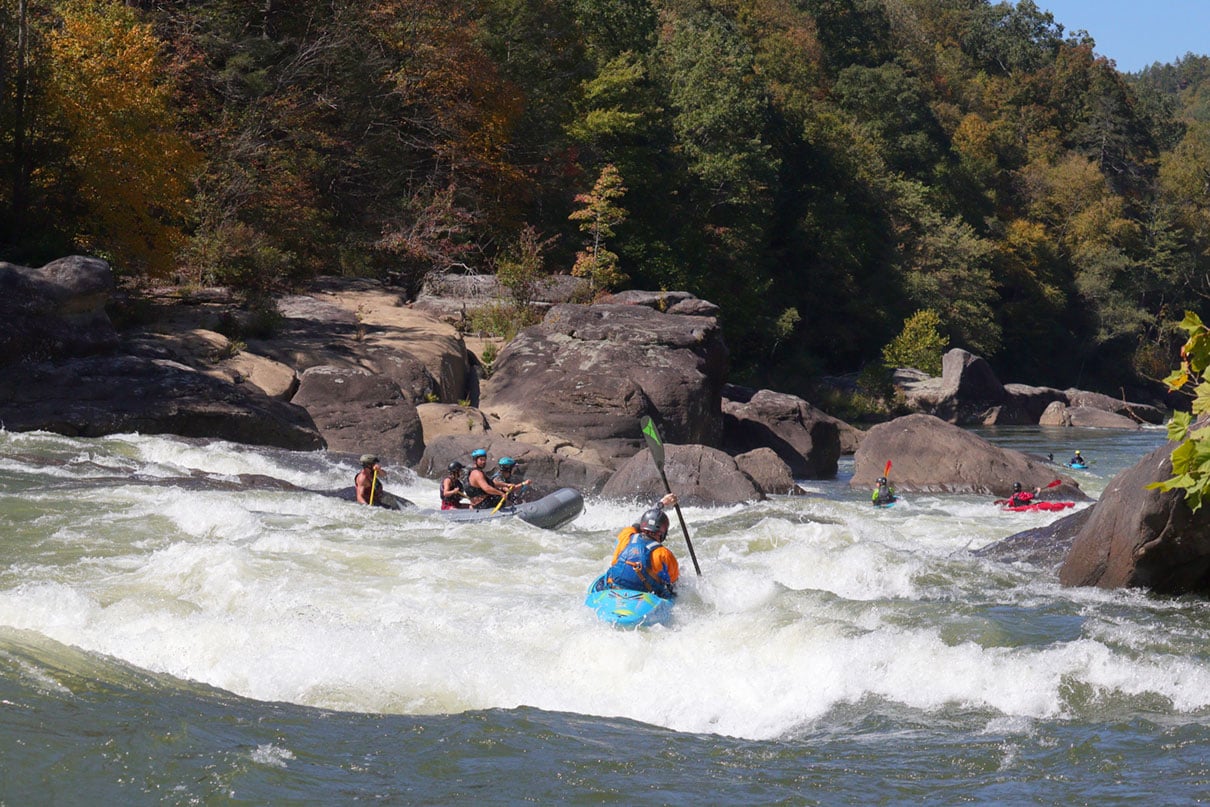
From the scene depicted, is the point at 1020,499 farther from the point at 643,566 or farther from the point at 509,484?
the point at 643,566

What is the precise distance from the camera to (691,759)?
255 inches

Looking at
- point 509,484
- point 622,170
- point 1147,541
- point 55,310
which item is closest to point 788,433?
point 509,484

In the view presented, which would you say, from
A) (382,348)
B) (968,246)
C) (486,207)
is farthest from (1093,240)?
(382,348)

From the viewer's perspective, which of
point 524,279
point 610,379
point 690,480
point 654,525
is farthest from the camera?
point 524,279

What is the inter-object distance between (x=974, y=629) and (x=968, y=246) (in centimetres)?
4206

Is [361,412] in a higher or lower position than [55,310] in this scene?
lower

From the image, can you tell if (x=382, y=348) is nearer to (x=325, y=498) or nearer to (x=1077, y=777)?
(x=325, y=498)

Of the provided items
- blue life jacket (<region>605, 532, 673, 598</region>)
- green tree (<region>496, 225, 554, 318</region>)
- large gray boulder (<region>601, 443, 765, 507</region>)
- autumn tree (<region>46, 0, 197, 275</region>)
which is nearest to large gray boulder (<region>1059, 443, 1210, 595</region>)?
blue life jacket (<region>605, 532, 673, 598</region>)

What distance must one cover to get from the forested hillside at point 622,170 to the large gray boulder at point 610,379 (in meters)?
5.37

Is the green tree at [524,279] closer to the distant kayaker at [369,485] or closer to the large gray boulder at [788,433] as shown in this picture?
the large gray boulder at [788,433]

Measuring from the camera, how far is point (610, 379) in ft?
68.9

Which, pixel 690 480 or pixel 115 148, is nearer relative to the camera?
pixel 690 480

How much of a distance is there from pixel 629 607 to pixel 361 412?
38.4 feet

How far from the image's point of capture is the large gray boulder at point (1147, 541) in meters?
9.75
